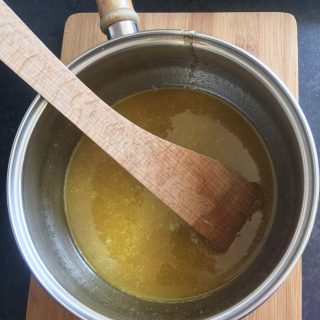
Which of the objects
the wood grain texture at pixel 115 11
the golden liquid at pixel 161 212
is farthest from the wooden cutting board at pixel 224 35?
the wood grain texture at pixel 115 11

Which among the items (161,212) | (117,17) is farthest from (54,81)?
(161,212)

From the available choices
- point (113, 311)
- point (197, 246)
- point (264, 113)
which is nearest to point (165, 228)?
point (197, 246)

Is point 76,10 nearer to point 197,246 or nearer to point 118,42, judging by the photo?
point 118,42

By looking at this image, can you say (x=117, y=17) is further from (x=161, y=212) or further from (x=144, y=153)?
(x=161, y=212)

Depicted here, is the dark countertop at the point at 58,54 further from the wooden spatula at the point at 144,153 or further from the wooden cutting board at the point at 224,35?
the wooden spatula at the point at 144,153

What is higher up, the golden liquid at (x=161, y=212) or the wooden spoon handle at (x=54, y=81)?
the wooden spoon handle at (x=54, y=81)

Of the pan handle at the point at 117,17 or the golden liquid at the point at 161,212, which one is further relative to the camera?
the golden liquid at the point at 161,212
